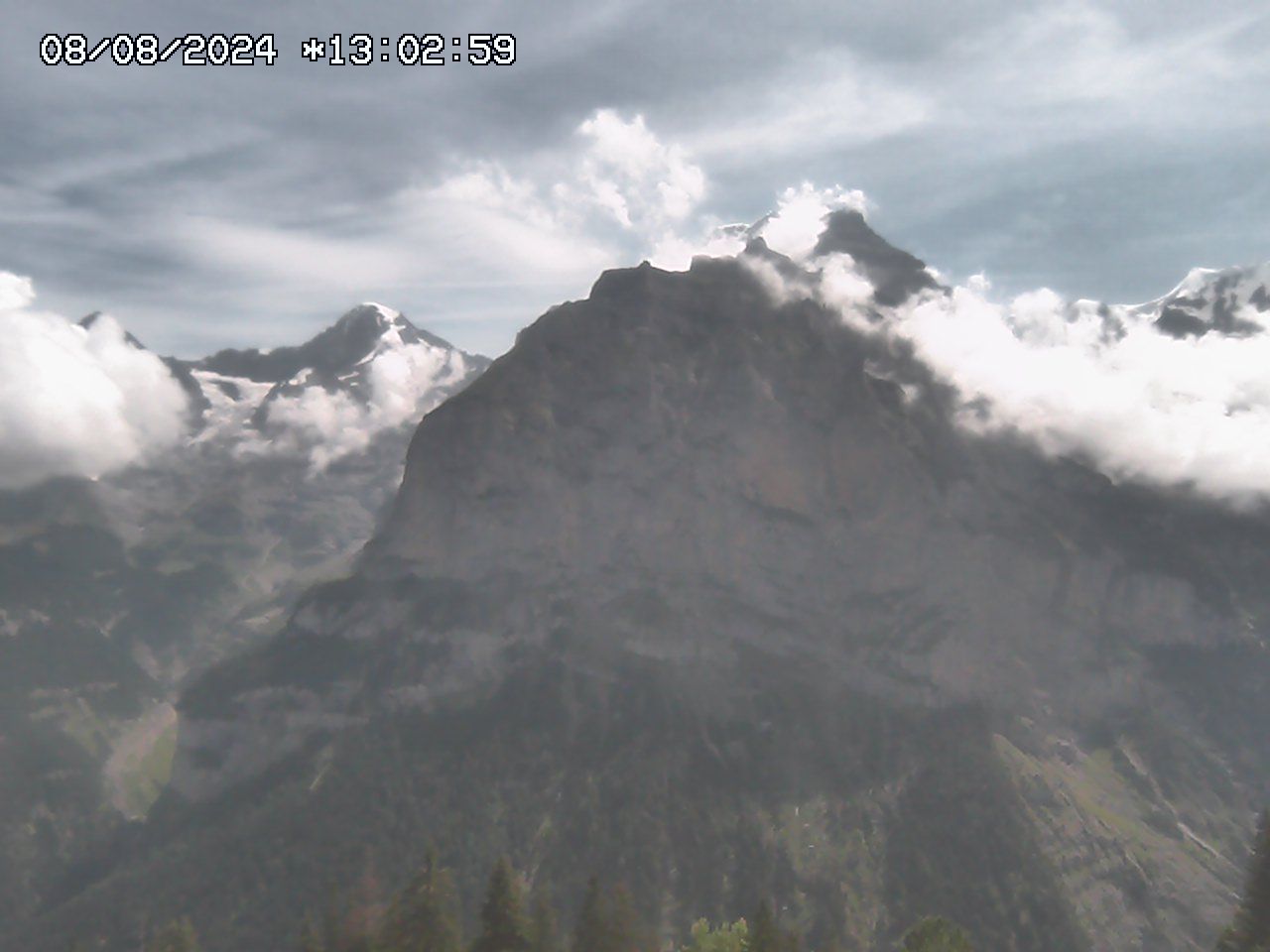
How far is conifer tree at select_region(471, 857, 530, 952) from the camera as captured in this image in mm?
78812

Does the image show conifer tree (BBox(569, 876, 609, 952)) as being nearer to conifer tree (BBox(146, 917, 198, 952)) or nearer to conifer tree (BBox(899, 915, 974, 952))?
conifer tree (BBox(899, 915, 974, 952))

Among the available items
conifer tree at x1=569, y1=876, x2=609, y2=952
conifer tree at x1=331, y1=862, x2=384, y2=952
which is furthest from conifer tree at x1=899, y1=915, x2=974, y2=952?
conifer tree at x1=331, y1=862, x2=384, y2=952

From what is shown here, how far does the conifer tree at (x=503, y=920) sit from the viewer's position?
78.8 m

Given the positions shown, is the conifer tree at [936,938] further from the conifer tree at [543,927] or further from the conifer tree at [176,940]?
the conifer tree at [176,940]

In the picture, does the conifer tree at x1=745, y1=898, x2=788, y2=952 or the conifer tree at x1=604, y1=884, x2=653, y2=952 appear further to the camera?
the conifer tree at x1=604, y1=884, x2=653, y2=952

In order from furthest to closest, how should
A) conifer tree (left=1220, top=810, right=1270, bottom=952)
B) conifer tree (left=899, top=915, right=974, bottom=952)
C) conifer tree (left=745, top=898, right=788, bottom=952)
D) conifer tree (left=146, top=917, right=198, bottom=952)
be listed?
1. conifer tree (left=146, top=917, right=198, bottom=952)
2. conifer tree (left=1220, top=810, right=1270, bottom=952)
3. conifer tree (left=745, top=898, right=788, bottom=952)
4. conifer tree (left=899, top=915, right=974, bottom=952)

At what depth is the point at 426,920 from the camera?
75.7m

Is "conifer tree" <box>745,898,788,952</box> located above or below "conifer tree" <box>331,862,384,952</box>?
above

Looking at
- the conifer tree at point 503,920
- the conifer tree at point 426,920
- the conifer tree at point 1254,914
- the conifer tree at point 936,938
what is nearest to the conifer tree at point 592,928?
the conifer tree at point 503,920

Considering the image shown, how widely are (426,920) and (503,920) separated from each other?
7.04 metres

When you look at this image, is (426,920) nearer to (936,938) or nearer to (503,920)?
(503,920)

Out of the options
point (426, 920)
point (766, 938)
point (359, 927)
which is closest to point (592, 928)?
point (766, 938)

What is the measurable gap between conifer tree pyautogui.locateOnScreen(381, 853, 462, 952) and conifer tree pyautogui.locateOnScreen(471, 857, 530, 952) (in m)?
2.83

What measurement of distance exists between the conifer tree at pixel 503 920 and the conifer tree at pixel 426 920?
2.83 m
